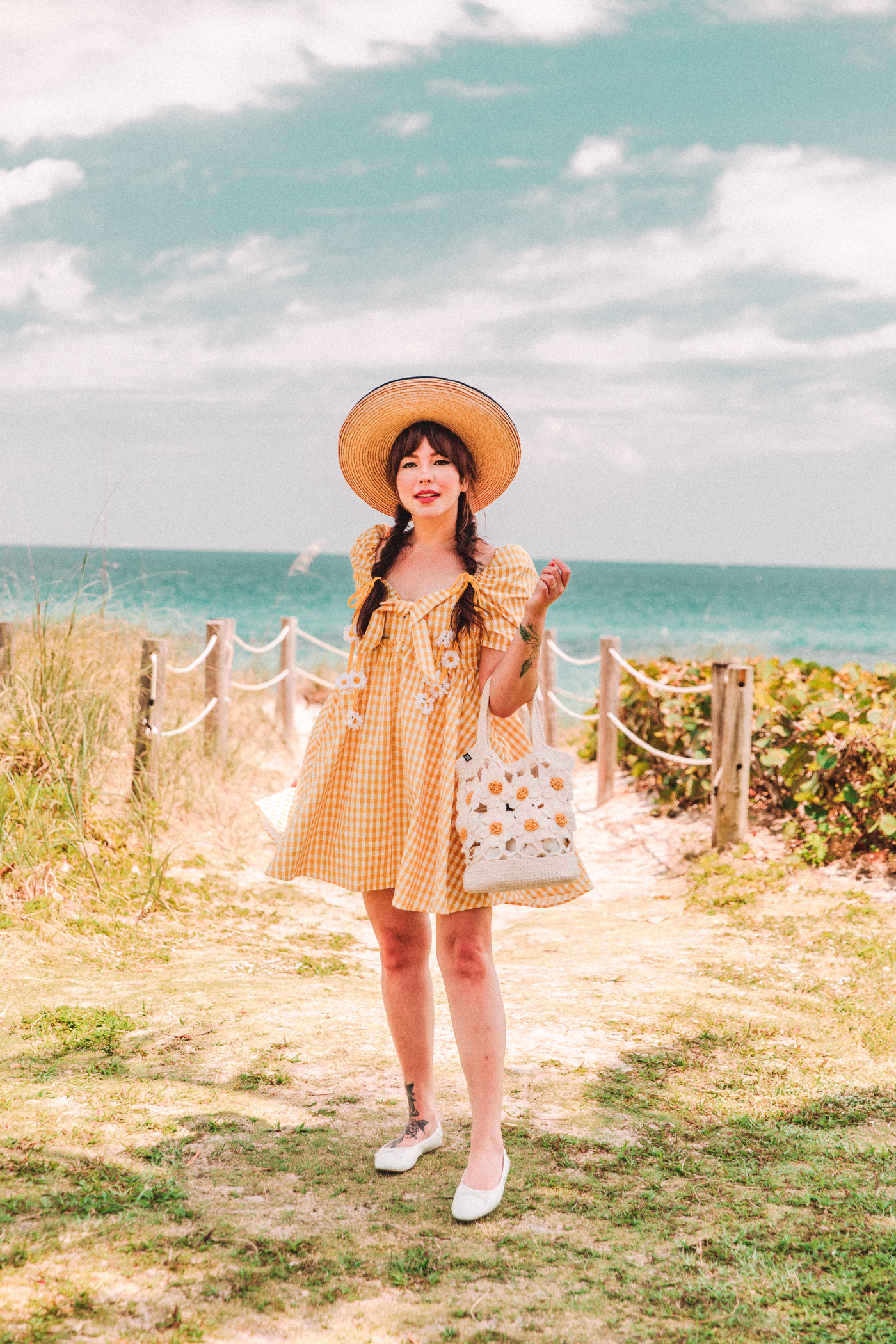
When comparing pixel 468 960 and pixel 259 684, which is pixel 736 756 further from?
pixel 259 684

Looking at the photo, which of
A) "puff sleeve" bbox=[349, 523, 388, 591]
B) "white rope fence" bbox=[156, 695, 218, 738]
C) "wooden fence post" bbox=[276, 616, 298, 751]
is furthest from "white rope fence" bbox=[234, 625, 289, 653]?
"puff sleeve" bbox=[349, 523, 388, 591]

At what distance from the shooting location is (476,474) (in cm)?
295

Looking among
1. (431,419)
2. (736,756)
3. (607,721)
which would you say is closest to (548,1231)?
(431,419)

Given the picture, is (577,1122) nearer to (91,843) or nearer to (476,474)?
(476,474)

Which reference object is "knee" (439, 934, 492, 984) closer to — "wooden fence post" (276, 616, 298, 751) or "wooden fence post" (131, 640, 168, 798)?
"wooden fence post" (131, 640, 168, 798)

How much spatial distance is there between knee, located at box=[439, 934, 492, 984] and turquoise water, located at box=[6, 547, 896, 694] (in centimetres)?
371

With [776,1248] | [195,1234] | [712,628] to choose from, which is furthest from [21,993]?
[712,628]

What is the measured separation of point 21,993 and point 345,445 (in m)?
2.18

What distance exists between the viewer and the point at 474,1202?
2.39 meters

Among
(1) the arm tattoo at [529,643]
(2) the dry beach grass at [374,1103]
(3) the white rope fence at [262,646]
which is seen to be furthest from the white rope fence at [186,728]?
(1) the arm tattoo at [529,643]

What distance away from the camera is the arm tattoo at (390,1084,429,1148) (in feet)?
8.85

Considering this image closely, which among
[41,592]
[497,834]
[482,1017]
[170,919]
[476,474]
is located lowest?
[170,919]

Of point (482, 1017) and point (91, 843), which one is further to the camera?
point (91, 843)

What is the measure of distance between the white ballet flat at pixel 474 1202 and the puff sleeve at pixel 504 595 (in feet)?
4.04
